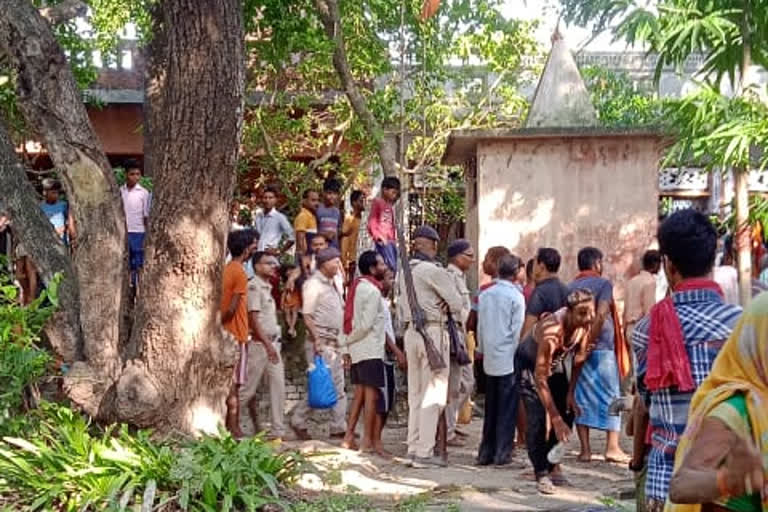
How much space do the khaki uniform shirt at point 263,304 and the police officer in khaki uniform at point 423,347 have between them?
1368 mm

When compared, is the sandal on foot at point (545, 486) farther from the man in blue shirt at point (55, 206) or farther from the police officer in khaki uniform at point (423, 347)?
the man in blue shirt at point (55, 206)

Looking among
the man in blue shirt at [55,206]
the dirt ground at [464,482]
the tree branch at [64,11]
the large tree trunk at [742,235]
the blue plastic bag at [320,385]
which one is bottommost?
the dirt ground at [464,482]

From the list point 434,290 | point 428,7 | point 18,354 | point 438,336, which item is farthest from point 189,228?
point 428,7

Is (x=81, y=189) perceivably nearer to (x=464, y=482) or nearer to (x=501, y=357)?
(x=464, y=482)

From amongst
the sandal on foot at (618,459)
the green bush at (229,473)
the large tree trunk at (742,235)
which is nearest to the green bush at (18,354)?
the green bush at (229,473)

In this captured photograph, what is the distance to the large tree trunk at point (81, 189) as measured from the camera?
707cm

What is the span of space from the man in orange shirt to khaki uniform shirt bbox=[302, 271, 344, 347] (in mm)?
898

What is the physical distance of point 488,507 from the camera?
7539 mm

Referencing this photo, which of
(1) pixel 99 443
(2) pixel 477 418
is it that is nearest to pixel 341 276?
(2) pixel 477 418

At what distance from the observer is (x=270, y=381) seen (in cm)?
1016

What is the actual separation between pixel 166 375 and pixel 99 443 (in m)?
0.60

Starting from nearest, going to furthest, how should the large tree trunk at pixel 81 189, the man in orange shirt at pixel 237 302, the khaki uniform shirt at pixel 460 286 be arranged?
the large tree trunk at pixel 81 189, the man in orange shirt at pixel 237 302, the khaki uniform shirt at pixel 460 286

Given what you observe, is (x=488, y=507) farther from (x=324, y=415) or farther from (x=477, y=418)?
(x=477, y=418)

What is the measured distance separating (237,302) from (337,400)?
5.97ft
